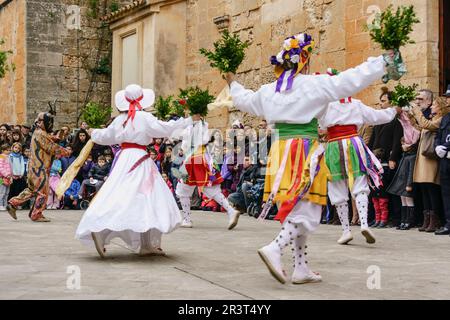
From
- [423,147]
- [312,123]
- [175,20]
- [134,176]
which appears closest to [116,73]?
[175,20]

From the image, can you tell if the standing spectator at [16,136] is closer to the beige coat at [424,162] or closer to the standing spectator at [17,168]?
the standing spectator at [17,168]

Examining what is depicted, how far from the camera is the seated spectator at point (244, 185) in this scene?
15148 mm

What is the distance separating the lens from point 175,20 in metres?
21.6

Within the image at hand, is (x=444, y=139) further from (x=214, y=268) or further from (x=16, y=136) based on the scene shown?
(x=16, y=136)

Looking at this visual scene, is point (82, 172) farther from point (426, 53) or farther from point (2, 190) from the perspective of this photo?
point (426, 53)

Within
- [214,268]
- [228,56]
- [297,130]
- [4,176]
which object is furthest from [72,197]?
[297,130]

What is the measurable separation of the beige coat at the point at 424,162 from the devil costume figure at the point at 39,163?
5.50m

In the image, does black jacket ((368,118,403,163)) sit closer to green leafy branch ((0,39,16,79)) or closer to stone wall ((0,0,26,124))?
green leafy branch ((0,39,16,79))

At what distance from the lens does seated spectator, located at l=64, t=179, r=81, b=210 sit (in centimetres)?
1764

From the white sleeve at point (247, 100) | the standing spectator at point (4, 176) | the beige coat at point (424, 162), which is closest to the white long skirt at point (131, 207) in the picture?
the white sleeve at point (247, 100)

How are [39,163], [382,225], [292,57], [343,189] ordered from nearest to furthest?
[292,57]
[343,189]
[382,225]
[39,163]

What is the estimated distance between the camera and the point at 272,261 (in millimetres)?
6188

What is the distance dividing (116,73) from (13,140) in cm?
720

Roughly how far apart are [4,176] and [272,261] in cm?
1165
